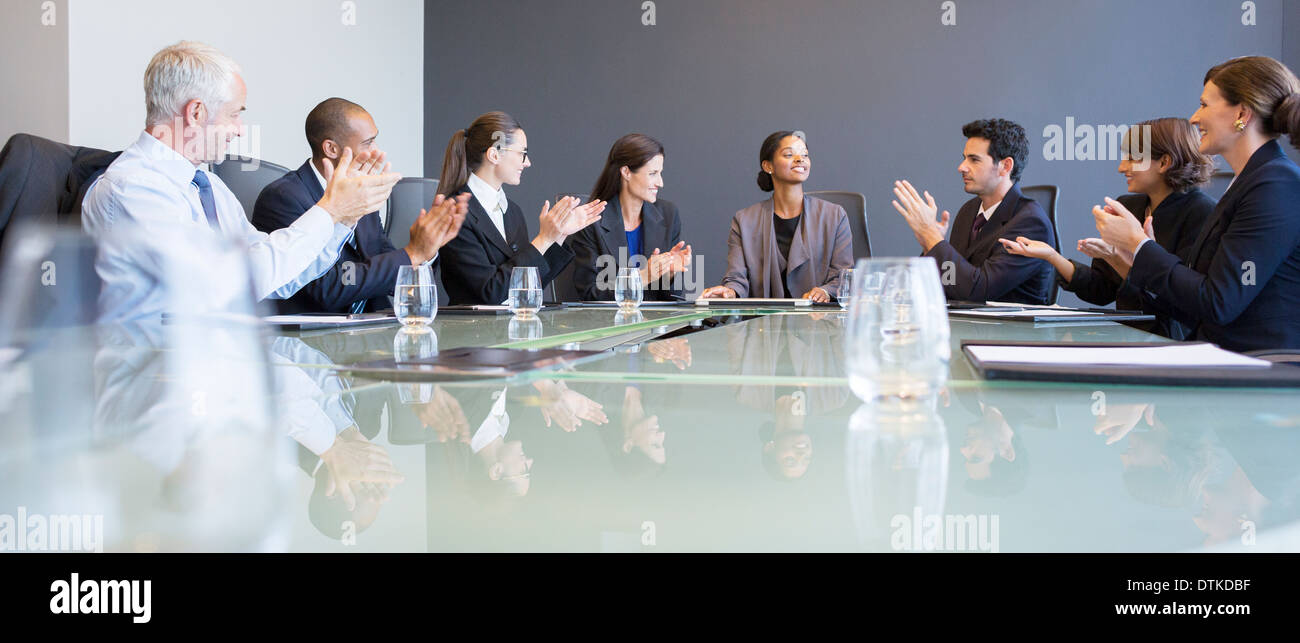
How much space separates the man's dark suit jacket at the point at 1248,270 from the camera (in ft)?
6.06

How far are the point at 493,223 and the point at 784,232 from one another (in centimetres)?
149

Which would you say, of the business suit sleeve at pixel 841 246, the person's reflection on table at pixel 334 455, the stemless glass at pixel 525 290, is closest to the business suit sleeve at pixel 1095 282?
the business suit sleeve at pixel 841 246

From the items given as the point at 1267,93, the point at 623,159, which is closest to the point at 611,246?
the point at 623,159

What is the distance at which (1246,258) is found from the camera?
6.04ft

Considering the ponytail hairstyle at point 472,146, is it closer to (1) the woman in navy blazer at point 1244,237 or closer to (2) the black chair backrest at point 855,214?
(2) the black chair backrest at point 855,214

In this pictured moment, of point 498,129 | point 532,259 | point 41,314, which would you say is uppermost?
point 498,129

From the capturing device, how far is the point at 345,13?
4.60 metres

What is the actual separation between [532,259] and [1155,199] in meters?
2.19

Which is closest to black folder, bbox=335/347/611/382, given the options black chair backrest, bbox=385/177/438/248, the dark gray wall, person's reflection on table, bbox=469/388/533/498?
person's reflection on table, bbox=469/388/533/498

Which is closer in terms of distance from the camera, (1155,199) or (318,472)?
(318,472)
